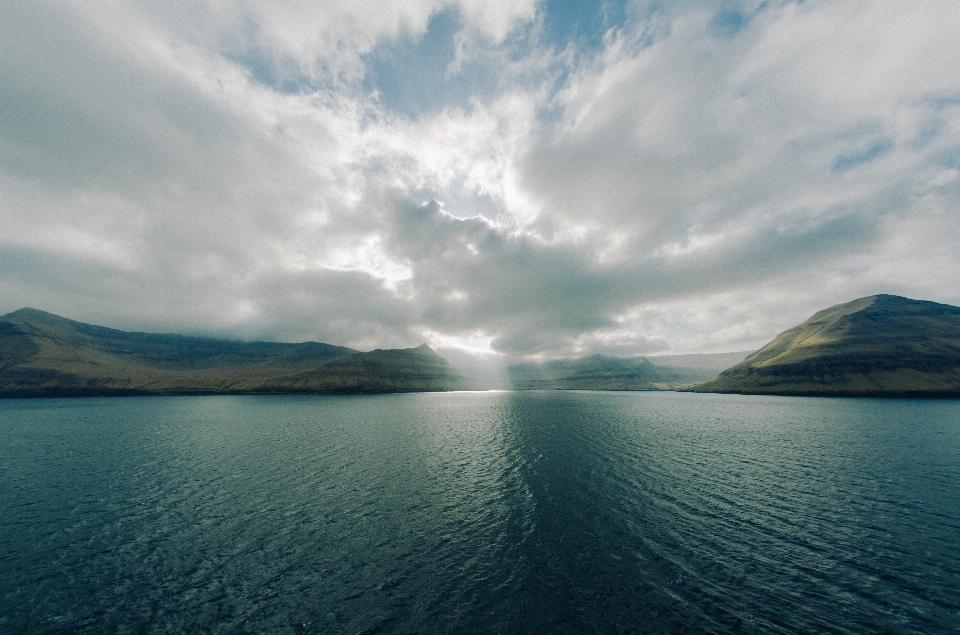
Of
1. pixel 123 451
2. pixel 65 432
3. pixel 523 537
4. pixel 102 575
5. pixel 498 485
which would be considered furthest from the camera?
pixel 65 432

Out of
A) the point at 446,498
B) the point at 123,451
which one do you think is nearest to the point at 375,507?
the point at 446,498

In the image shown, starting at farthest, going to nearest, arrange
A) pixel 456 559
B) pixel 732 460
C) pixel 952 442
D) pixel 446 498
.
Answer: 1. pixel 952 442
2. pixel 732 460
3. pixel 446 498
4. pixel 456 559

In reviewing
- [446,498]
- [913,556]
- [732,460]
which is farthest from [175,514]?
[732,460]

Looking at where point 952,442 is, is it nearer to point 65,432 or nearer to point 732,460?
point 732,460

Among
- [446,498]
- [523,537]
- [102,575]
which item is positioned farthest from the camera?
[446,498]

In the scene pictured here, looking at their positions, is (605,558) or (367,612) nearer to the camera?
(367,612)

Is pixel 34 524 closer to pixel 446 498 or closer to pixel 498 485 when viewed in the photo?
pixel 446 498
